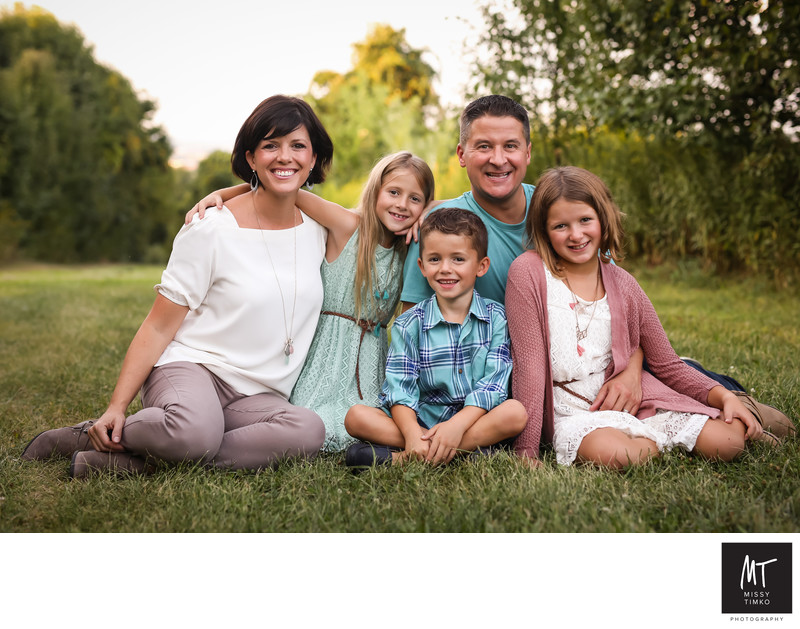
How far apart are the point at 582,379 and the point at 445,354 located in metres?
0.59

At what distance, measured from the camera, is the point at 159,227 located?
3181 cm

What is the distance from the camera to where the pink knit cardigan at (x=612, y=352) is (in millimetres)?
2830

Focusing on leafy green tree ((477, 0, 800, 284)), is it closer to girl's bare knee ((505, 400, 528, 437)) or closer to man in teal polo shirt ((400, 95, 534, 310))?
man in teal polo shirt ((400, 95, 534, 310))

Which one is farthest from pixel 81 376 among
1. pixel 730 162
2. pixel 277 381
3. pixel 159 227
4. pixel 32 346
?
pixel 159 227

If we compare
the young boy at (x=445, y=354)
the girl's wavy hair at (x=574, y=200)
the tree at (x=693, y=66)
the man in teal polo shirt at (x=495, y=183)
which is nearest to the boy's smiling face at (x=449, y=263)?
the young boy at (x=445, y=354)

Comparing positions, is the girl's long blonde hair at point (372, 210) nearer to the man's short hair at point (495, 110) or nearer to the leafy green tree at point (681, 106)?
the man's short hair at point (495, 110)

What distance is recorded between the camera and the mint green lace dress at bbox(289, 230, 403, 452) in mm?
3217

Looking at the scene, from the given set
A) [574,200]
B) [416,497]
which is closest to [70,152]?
[574,200]

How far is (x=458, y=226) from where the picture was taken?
2914 mm

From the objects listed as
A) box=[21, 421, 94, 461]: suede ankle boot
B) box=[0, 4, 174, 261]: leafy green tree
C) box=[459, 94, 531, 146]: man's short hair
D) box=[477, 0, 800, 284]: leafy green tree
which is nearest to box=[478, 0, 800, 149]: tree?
box=[477, 0, 800, 284]: leafy green tree

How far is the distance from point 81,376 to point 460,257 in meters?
2.84

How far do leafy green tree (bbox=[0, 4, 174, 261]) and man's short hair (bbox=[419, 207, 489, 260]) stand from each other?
2274 cm
